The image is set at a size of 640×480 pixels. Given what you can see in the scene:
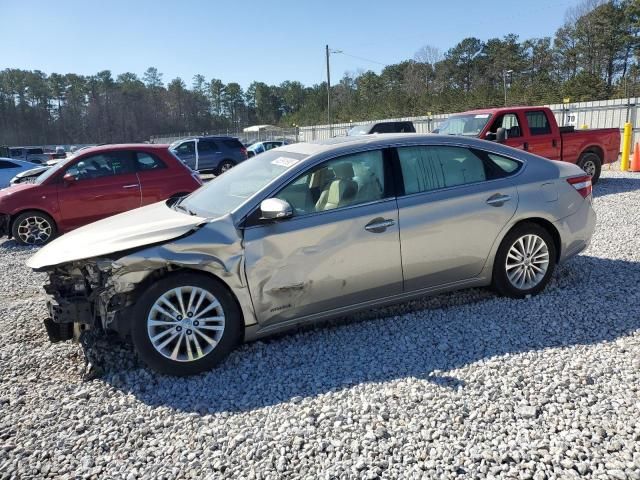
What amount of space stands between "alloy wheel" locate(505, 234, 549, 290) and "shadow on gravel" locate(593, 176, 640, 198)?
6.81 metres

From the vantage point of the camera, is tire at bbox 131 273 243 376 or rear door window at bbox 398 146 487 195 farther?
rear door window at bbox 398 146 487 195

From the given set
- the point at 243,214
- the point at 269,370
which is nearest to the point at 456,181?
Result: the point at 243,214

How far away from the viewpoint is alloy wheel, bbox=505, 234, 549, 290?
179 inches

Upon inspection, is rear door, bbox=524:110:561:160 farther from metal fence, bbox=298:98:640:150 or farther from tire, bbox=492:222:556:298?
metal fence, bbox=298:98:640:150

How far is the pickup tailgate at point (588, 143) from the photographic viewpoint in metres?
11.1

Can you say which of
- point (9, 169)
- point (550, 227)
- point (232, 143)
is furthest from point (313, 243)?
point (9, 169)

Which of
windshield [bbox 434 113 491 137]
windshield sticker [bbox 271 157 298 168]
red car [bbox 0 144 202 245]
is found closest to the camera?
windshield sticker [bbox 271 157 298 168]

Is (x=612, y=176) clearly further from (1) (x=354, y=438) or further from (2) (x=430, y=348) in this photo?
(1) (x=354, y=438)

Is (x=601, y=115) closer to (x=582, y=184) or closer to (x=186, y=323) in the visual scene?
(x=582, y=184)

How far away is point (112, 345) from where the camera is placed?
3844 millimetres

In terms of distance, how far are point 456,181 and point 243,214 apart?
1.91 m

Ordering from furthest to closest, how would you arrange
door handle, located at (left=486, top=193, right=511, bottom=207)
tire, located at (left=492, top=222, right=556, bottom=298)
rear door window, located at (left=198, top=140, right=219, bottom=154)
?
rear door window, located at (left=198, top=140, right=219, bottom=154) < tire, located at (left=492, top=222, right=556, bottom=298) < door handle, located at (left=486, top=193, right=511, bottom=207)

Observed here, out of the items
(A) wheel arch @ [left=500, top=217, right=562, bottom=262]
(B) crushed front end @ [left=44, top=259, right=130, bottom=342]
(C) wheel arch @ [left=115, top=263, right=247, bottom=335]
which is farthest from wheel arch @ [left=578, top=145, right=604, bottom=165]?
(B) crushed front end @ [left=44, top=259, right=130, bottom=342]

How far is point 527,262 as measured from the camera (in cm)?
460
